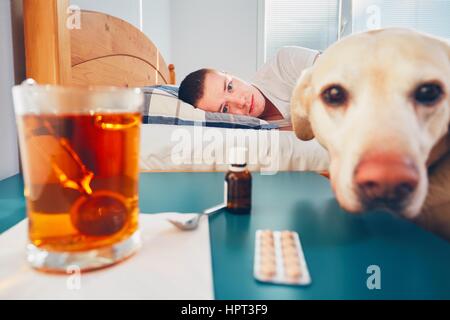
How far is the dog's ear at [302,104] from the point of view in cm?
64

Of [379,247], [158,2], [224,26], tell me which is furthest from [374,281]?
[224,26]

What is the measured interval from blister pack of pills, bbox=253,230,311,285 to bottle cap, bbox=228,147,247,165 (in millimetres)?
132

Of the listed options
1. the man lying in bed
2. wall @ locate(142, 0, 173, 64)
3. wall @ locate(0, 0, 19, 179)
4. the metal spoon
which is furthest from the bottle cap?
wall @ locate(142, 0, 173, 64)

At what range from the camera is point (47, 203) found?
13.8 inches

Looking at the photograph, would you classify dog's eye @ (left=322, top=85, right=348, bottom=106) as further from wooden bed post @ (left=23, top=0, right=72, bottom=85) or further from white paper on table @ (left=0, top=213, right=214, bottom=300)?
wooden bed post @ (left=23, top=0, right=72, bottom=85)

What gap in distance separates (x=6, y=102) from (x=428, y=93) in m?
0.86

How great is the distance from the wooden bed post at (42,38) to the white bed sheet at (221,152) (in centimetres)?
32

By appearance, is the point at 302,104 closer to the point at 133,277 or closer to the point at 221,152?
the point at 221,152

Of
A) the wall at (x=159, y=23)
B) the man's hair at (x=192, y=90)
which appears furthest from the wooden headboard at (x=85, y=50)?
the man's hair at (x=192, y=90)

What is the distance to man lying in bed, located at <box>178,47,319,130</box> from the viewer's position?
1.51m

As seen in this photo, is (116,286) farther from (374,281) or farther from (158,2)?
(158,2)

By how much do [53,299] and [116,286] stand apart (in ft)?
0.17

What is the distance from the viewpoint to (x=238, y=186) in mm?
537

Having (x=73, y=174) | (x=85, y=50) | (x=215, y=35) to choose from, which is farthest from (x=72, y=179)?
(x=215, y=35)
